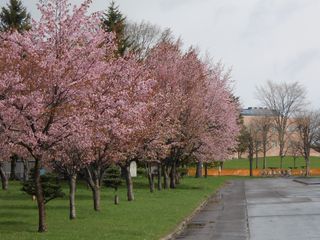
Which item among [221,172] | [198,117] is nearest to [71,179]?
[198,117]

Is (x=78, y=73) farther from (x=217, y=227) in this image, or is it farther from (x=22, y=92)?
(x=217, y=227)

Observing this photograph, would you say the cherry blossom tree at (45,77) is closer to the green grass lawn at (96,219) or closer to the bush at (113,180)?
the green grass lawn at (96,219)

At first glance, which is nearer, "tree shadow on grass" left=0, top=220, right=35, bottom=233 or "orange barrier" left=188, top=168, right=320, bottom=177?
"tree shadow on grass" left=0, top=220, right=35, bottom=233

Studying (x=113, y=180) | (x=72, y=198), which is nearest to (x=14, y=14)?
(x=113, y=180)

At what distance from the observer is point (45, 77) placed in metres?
16.0

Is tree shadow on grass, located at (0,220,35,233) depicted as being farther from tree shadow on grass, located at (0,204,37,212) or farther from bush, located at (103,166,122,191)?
bush, located at (103,166,122,191)

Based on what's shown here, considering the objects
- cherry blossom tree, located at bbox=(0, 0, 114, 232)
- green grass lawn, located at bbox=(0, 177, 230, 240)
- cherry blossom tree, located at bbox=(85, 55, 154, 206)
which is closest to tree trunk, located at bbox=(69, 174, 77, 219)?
green grass lawn, located at bbox=(0, 177, 230, 240)

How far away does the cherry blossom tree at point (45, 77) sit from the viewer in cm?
1564

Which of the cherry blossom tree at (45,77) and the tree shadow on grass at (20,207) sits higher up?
the cherry blossom tree at (45,77)

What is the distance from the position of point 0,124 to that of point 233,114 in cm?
3205

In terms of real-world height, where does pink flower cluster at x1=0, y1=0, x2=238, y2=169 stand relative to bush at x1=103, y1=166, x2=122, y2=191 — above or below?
above

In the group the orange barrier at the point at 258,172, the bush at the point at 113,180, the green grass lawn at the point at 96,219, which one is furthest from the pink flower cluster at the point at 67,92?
the orange barrier at the point at 258,172

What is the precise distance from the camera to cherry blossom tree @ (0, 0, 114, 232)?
1564cm

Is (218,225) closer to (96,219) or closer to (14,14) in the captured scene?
(96,219)
